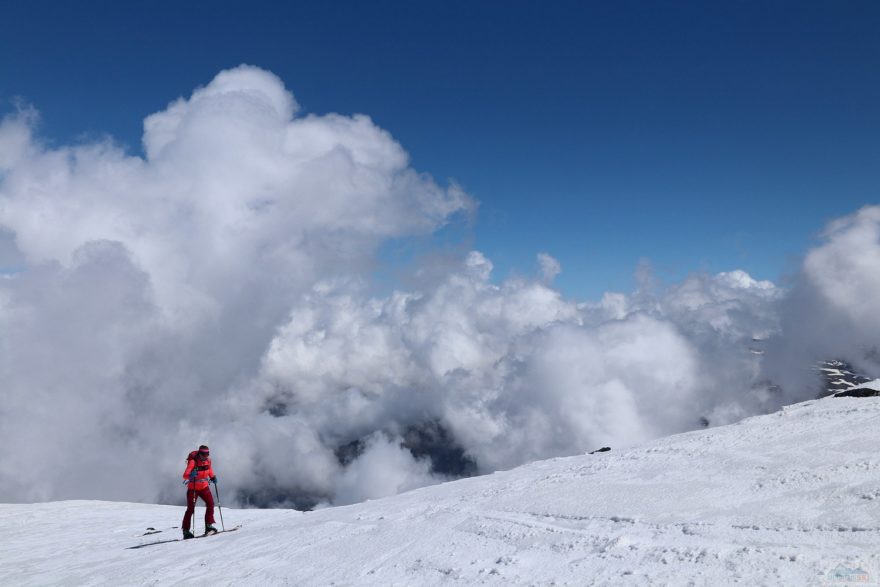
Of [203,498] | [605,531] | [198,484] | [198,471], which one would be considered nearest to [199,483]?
[198,484]

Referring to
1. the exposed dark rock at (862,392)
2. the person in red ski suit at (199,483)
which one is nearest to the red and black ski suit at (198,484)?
the person in red ski suit at (199,483)

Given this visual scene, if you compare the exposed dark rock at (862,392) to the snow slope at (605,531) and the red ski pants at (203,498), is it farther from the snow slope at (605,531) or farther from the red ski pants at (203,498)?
the red ski pants at (203,498)

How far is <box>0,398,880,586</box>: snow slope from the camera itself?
700 centimetres

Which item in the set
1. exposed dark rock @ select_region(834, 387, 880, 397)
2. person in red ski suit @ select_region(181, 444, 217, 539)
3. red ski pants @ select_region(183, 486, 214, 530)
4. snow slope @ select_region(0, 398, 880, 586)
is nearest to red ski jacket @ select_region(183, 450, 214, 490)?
person in red ski suit @ select_region(181, 444, 217, 539)

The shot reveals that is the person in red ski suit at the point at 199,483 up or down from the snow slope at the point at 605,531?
up

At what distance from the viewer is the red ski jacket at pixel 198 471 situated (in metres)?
16.5

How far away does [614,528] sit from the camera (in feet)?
28.9

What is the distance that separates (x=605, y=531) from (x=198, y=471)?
537 inches

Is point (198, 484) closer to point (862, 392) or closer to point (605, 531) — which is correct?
point (605, 531)

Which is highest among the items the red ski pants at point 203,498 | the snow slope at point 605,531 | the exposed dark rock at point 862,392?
the red ski pants at point 203,498

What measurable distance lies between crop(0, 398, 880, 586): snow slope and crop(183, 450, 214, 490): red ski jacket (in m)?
1.79

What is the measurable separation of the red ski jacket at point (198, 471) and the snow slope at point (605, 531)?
1.79 m

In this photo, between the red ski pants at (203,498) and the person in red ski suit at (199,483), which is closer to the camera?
the red ski pants at (203,498)

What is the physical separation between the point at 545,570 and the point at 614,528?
1.90 meters
